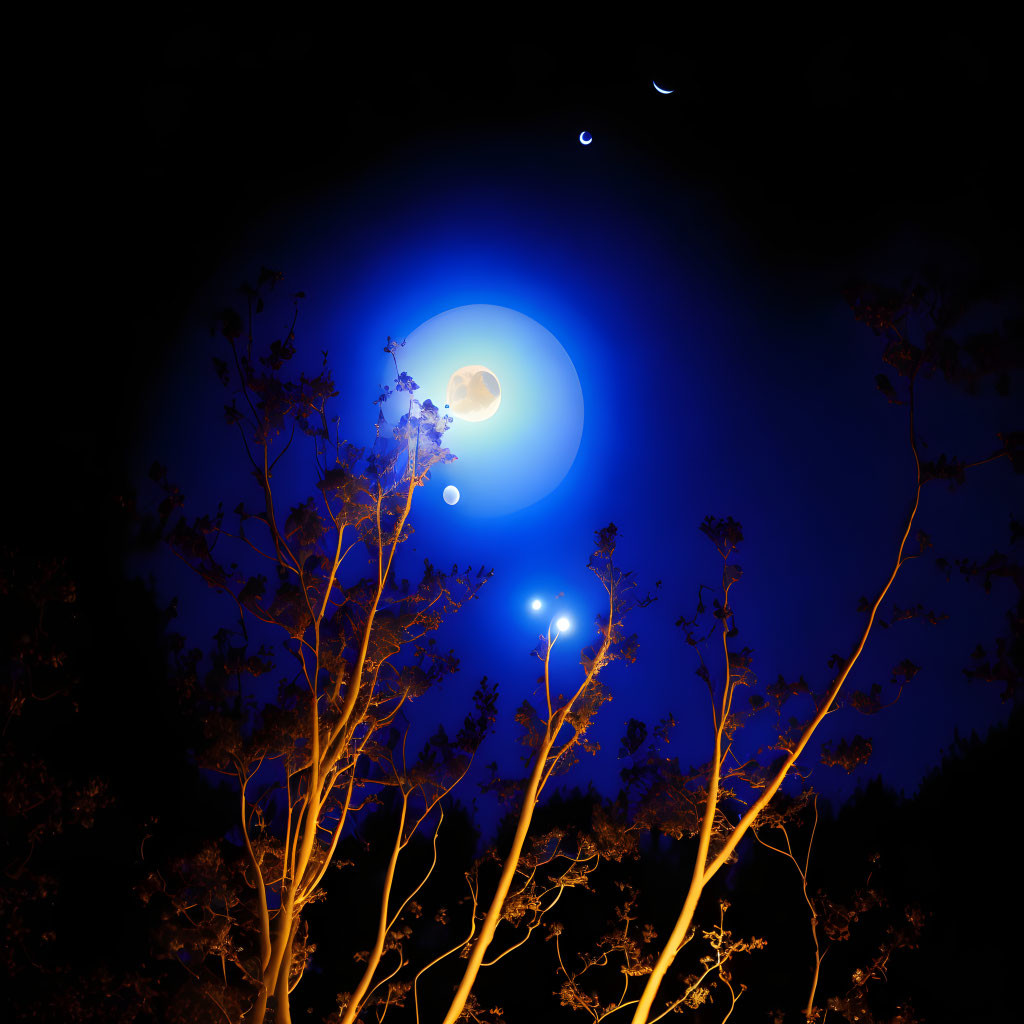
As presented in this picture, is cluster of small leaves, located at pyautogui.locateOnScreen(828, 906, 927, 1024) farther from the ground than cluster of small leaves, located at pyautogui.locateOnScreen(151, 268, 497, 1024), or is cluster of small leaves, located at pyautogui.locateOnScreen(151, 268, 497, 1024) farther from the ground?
cluster of small leaves, located at pyautogui.locateOnScreen(151, 268, 497, 1024)

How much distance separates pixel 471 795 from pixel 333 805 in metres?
4.13

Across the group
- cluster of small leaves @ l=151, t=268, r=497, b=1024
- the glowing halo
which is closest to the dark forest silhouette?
cluster of small leaves @ l=151, t=268, r=497, b=1024

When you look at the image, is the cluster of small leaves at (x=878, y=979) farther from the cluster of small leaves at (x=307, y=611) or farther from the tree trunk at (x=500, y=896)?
the cluster of small leaves at (x=307, y=611)

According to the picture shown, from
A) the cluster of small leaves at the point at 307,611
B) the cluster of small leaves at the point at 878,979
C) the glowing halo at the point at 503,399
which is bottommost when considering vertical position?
the cluster of small leaves at the point at 878,979

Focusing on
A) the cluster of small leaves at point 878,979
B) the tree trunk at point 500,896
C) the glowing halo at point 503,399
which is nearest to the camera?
the tree trunk at point 500,896

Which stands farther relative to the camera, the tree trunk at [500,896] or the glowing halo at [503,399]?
the glowing halo at [503,399]

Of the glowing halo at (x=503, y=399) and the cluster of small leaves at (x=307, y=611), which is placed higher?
the glowing halo at (x=503, y=399)

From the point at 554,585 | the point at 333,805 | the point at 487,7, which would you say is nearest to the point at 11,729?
the point at 333,805

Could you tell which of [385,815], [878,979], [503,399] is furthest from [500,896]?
[503,399]

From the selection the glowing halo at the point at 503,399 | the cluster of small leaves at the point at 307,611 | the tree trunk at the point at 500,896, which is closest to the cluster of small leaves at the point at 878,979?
the tree trunk at the point at 500,896

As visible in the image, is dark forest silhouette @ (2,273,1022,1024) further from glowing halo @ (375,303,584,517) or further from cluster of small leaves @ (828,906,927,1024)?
glowing halo @ (375,303,584,517)

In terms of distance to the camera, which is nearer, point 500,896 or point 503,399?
point 500,896

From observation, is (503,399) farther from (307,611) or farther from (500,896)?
(500,896)

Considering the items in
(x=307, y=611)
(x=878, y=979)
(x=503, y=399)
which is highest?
(x=503, y=399)
